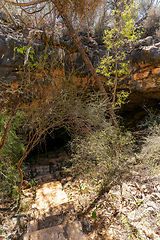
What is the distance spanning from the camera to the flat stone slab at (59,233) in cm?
206

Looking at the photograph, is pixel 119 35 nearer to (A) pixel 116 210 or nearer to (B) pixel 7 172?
(A) pixel 116 210

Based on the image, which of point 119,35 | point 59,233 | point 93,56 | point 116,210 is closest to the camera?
point 59,233

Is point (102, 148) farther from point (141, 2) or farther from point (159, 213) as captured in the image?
point (141, 2)

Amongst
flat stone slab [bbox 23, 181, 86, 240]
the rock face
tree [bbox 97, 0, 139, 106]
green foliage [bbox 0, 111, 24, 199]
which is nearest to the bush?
flat stone slab [bbox 23, 181, 86, 240]

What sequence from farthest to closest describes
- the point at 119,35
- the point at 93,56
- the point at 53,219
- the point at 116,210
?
the point at 93,56 → the point at 119,35 → the point at 116,210 → the point at 53,219

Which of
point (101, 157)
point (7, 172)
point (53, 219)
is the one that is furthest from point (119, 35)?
point (53, 219)

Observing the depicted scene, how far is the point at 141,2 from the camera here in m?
6.86

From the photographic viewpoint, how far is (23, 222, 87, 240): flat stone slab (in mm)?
2061

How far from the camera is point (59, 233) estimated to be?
83.9 inches

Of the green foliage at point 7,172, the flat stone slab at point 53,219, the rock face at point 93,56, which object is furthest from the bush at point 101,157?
the rock face at point 93,56

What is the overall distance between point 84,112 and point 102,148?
3.26 ft

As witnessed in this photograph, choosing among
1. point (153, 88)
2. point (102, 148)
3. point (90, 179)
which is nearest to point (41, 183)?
point (90, 179)

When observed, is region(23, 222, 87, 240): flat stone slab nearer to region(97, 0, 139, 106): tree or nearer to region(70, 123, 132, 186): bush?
region(70, 123, 132, 186): bush

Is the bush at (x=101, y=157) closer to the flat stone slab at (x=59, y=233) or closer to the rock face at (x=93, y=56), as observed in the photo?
the flat stone slab at (x=59, y=233)
